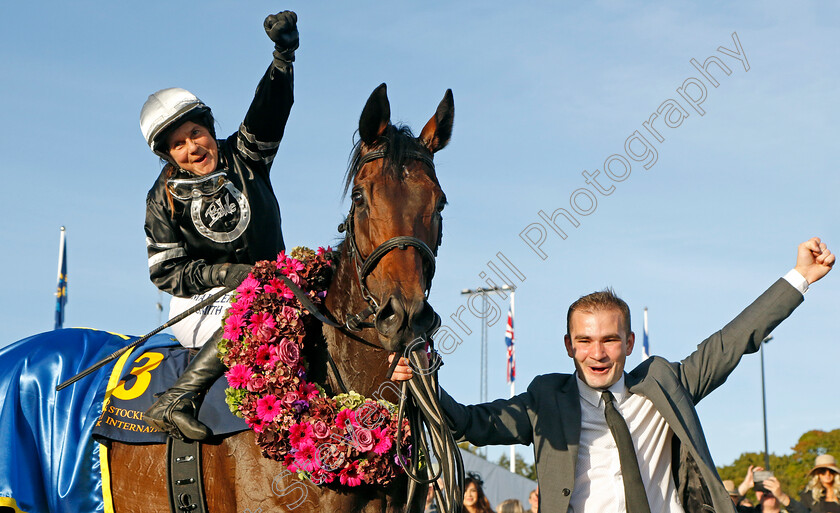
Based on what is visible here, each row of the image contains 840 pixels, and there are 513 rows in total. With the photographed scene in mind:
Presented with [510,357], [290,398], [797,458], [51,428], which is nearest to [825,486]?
[290,398]

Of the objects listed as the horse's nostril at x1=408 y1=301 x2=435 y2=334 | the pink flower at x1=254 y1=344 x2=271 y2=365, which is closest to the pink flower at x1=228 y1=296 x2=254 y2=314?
the pink flower at x1=254 y1=344 x2=271 y2=365

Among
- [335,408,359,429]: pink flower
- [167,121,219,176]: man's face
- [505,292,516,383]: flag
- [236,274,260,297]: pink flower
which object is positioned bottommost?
[335,408,359,429]: pink flower

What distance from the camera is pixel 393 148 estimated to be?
4391 millimetres

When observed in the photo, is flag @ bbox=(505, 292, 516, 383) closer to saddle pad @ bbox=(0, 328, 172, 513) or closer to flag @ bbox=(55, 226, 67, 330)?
flag @ bbox=(55, 226, 67, 330)

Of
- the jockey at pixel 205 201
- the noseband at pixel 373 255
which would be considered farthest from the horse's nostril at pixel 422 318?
the jockey at pixel 205 201

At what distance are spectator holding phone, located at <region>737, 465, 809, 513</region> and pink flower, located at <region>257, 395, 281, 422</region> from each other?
6074 mm

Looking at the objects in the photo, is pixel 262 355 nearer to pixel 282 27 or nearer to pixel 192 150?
pixel 192 150

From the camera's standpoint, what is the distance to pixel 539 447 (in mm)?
4609

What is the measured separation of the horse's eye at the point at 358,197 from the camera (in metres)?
4.29

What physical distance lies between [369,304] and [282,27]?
1.82m

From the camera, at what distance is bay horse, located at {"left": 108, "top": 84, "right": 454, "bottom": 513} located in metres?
3.89

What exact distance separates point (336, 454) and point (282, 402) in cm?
41

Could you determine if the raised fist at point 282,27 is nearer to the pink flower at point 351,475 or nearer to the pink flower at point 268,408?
the pink flower at point 268,408

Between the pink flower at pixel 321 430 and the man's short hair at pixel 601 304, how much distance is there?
1513 millimetres
